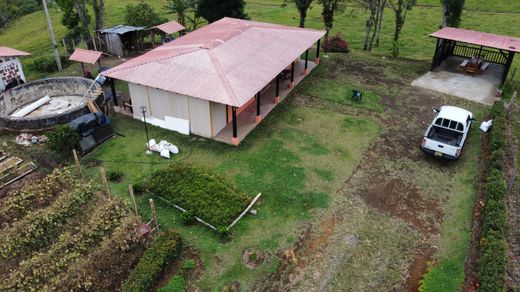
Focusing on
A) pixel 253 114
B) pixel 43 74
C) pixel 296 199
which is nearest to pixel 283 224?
pixel 296 199

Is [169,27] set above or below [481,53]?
above

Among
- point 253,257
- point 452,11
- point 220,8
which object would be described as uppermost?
point 452,11

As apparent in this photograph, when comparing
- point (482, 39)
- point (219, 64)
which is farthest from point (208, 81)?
point (482, 39)

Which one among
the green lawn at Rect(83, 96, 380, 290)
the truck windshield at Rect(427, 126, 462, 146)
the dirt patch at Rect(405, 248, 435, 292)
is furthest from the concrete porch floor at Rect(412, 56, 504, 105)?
the dirt patch at Rect(405, 248, 435, 292)

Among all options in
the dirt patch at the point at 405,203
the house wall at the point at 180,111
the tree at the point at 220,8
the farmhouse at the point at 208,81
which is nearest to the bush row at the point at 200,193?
the house wall at the point at 180,111

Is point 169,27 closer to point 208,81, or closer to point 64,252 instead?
point 208,81

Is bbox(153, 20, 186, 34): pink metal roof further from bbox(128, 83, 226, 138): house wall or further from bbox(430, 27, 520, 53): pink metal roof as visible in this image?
bbox(430, 27, 520, 53): pink metal roof

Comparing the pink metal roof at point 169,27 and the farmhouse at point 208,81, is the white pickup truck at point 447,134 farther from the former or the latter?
the pink metal roof at point 169,27
